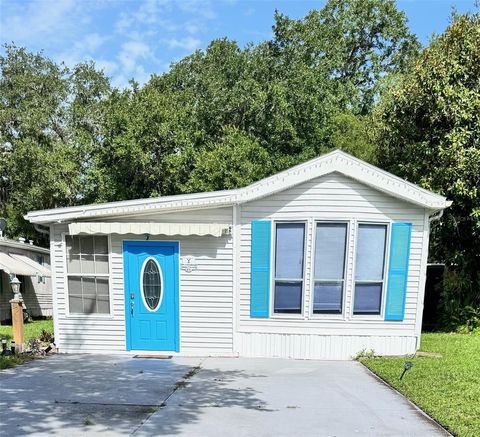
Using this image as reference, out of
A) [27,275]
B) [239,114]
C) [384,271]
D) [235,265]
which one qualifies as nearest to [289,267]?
[235,265]

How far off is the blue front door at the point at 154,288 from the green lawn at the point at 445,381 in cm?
358

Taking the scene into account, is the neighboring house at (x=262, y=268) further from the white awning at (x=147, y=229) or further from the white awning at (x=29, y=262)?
the white awning at (x=29, y=262)

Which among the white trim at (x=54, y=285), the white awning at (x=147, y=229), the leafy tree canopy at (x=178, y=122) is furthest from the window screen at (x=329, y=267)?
the leafy tree canopy at (x=178, y=122)

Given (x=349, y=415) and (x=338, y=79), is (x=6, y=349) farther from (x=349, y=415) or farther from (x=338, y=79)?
(x=338, y=79)

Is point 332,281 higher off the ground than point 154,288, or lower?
higher

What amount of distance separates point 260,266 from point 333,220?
1564 millimetres

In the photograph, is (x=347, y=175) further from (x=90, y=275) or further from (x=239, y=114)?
(x=239, y=114)

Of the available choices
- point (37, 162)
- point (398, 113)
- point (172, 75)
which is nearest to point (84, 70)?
point (172, 75)

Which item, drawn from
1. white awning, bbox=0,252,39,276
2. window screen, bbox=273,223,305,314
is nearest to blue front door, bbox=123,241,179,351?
window screen, bbox=273,223,305,314

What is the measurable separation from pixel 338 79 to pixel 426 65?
579 inches

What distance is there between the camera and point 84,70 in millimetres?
21609

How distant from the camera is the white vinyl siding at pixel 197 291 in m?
7.23

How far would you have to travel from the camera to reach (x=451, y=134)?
9.39 m

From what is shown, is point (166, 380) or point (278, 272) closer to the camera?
point (166, 380)
